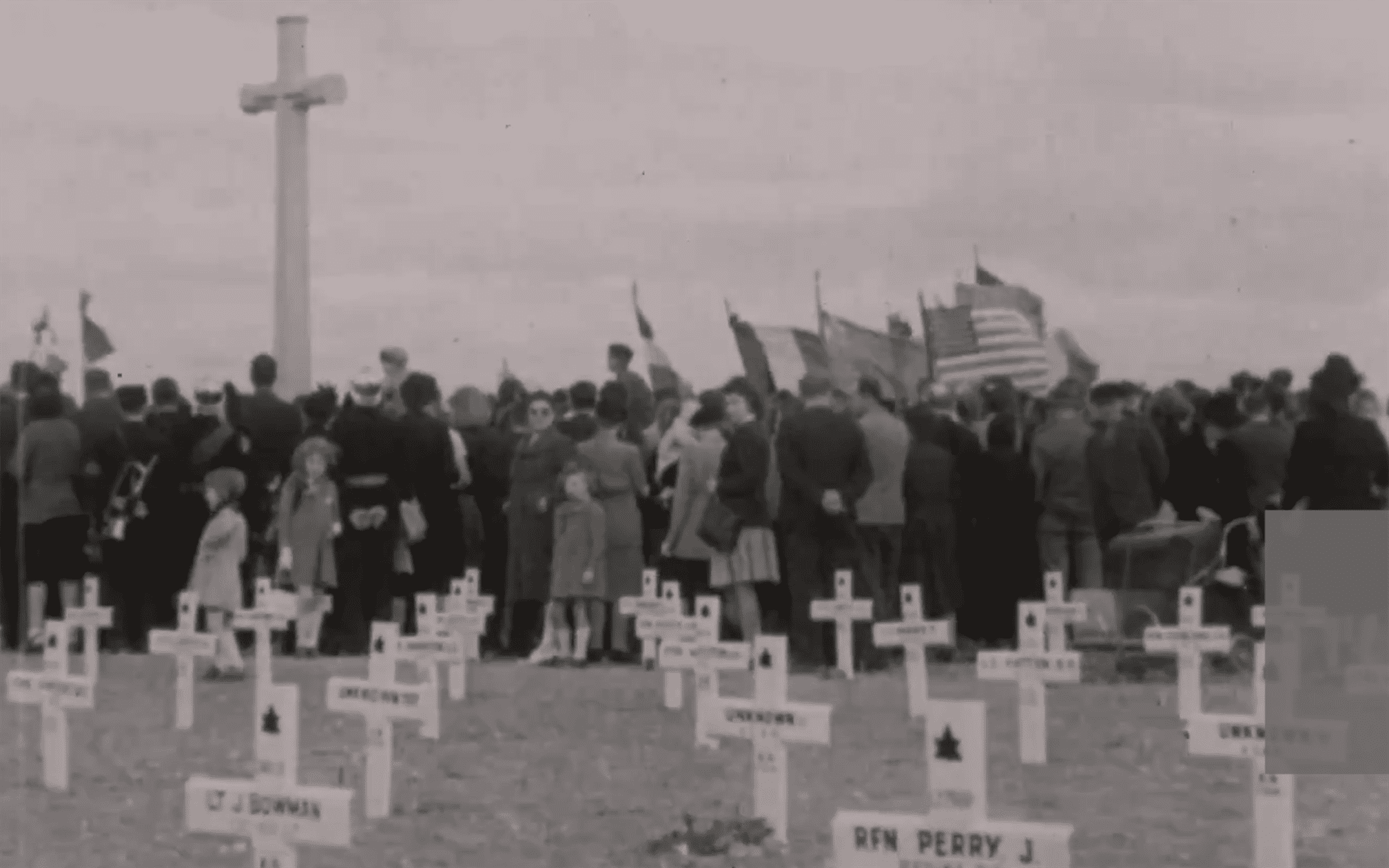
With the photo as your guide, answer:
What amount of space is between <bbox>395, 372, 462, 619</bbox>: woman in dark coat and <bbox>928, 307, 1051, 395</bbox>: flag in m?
6.86

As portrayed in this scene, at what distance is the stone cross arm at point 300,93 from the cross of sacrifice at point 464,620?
892cm

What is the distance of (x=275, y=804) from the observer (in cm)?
802

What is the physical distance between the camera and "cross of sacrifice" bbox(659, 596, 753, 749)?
523 inches

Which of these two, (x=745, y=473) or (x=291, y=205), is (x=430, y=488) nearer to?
(x=745, y=473)

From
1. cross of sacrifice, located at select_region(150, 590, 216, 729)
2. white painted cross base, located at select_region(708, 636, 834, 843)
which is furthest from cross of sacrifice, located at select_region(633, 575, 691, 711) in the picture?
white painted cross base, located at select_region(708, 636, 834, 843)

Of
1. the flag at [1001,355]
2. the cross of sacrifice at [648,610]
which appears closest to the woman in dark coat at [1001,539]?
the cross of sacrifice at [648,610]

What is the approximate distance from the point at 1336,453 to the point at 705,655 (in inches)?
175

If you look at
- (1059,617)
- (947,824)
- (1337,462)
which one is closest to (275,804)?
(947,824)

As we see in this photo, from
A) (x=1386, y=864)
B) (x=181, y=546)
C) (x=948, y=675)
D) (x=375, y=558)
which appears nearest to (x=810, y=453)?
(x=948, y=675)

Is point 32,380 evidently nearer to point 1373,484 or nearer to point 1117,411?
point 1117,411

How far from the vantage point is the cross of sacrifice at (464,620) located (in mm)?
16344

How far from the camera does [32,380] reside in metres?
19.8

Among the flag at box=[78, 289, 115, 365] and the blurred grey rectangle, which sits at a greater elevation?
the flag at box=[78, 289, 115, 365]

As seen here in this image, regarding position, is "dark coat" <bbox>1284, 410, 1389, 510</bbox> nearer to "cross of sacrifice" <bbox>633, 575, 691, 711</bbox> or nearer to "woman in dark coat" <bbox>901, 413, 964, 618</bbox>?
"woman in dark coat" <bbox>901, 413, 964, 618</bbox>
